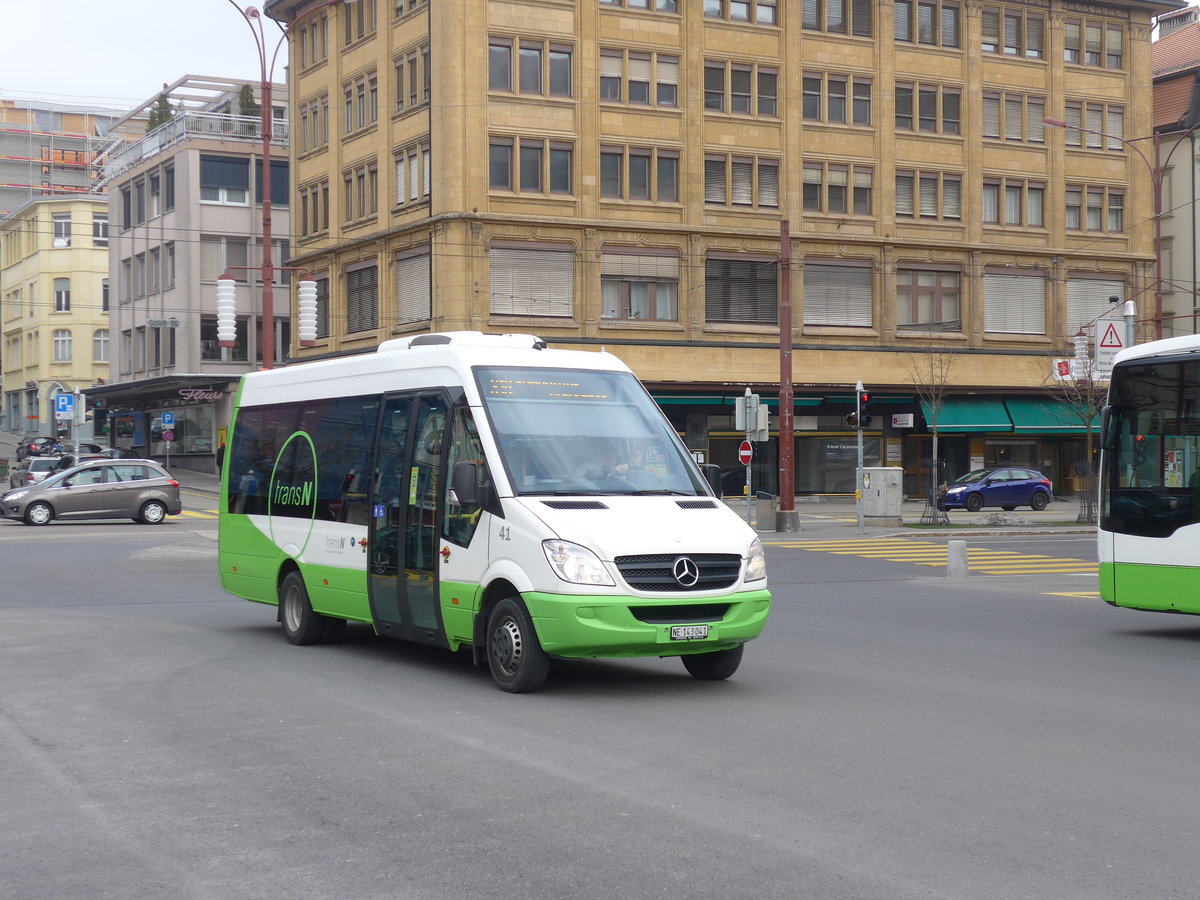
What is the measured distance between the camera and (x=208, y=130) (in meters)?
66.6

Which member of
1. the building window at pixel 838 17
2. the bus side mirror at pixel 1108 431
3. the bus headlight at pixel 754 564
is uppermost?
the building window at pixel 838 17

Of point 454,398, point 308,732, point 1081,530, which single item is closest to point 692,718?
point 308,732

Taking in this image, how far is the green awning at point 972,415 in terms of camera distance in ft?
177

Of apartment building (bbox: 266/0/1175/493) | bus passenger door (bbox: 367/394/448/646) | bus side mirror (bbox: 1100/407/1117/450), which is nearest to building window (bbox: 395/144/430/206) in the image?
apartment building (bbox: 266/0/1175/493)

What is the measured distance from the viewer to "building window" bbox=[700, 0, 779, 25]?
50.9 meters

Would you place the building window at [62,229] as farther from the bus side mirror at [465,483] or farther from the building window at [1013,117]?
the bus side mirror at [465,483]

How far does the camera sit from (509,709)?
990cm

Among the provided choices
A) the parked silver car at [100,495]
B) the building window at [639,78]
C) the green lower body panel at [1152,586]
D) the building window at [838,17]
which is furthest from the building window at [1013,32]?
the green lower body panel at [1152,586]

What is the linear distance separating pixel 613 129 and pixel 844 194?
910 cm

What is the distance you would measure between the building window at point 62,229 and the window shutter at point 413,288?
5491 centimetres

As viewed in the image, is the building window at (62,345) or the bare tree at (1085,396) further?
the building window at (62,345)

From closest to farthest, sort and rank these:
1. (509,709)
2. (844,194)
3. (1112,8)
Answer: (509,709), (844,194), (1112,8)

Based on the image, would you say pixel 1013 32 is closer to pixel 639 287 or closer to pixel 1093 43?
pixel 1093 43

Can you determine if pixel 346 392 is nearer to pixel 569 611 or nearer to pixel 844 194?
pixel 569 611
